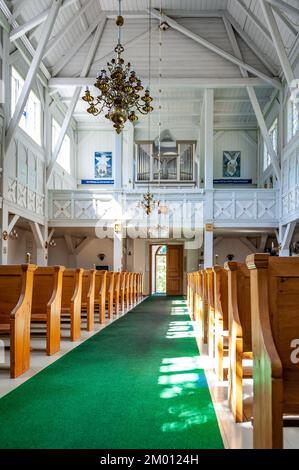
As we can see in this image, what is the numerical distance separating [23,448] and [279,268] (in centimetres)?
157

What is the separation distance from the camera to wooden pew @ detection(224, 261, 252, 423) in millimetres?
2965

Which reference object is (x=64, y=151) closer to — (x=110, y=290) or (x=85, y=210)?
(x=85, y=210)

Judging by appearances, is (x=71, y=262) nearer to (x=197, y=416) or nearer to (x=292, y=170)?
(x=292, y=170)

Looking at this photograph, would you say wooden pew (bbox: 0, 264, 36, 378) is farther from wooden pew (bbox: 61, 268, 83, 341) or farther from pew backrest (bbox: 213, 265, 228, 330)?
pew backrest (bbox: 213, 265, 228, 330)

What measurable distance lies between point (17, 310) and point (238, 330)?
2029mm

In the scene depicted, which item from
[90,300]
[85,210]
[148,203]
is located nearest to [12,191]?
[85,210]

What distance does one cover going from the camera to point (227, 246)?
19922mm

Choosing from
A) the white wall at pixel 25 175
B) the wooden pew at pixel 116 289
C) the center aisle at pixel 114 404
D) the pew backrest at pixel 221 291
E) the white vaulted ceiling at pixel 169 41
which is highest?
the white vaulted ceiling at pixel 169 41

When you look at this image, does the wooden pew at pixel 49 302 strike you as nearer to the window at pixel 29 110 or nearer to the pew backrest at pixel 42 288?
the pew backrest at pixel 42 288

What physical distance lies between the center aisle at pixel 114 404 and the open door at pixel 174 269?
15866mm

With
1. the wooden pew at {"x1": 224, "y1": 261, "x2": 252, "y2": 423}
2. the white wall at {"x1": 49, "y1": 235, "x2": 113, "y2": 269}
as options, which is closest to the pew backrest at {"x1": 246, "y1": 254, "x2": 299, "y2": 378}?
the wooden pew at {"x1": 224, "y1": 261, "x2": 252, "y2": 423}

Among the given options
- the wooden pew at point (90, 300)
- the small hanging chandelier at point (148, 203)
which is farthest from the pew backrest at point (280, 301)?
the small hanging chandelier at point (148, 203)

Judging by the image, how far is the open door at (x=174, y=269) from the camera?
21.2 metres

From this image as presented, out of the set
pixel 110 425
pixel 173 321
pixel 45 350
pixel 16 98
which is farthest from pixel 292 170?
pixel 110 425
